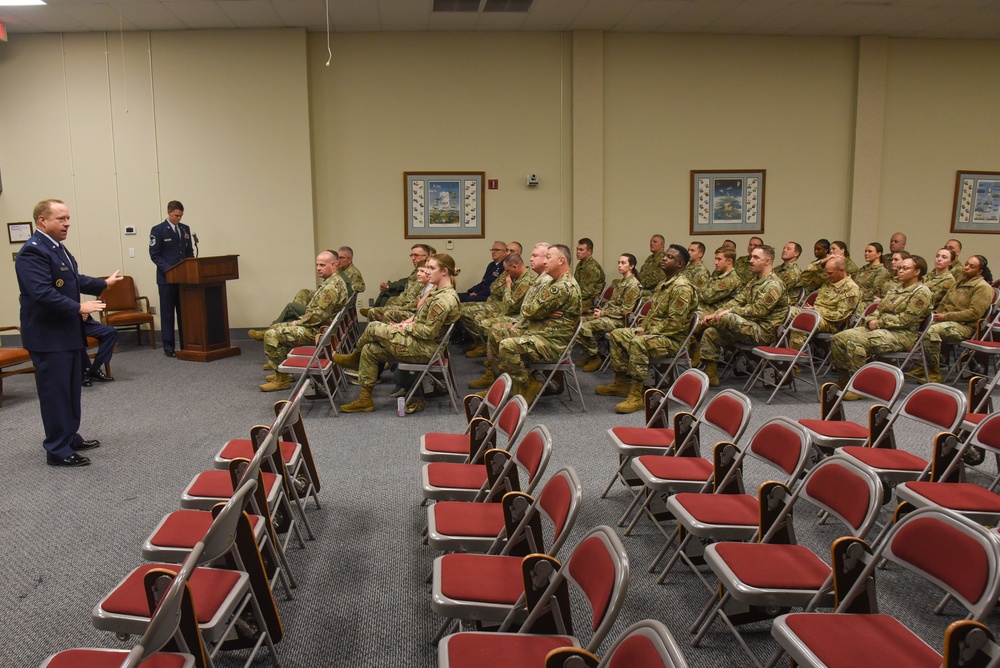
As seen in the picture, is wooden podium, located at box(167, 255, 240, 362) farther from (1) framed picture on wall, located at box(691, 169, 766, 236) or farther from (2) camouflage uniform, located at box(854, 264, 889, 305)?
(2) camouflage uniform, located at box(854, 264, 889, 305)

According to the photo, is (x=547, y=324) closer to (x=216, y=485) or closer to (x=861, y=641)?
(x=216, y=485)

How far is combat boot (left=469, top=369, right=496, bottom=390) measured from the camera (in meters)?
6.34

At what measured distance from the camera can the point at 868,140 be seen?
9.63 m

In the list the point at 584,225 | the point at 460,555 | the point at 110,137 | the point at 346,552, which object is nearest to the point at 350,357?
the point at 346,552

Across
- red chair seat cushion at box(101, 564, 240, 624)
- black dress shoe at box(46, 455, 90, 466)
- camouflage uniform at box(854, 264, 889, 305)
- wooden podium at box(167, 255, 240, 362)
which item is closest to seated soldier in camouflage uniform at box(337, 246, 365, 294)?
wooden podium at box(167, 255, 240, 362)

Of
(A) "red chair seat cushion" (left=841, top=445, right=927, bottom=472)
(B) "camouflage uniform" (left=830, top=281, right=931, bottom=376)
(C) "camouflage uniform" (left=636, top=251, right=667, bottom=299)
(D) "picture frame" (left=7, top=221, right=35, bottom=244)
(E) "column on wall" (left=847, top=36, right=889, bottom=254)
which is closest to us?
(A) "red chair seat cushion" (left=841, top=445, right=927, bottom=472)

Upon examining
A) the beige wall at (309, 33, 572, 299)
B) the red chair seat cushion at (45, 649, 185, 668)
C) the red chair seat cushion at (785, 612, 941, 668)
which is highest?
the beige wall at (309, 33, 572, 299)

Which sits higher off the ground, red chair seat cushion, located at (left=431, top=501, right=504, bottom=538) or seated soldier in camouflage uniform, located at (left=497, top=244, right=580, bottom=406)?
seated soldier in camouflage uniform, located at (left=497, top=244, right=580, bottom=406)

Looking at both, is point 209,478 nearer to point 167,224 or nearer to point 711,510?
point 711,510

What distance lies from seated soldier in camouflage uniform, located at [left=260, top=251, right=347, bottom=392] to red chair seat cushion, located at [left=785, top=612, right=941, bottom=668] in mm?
4916

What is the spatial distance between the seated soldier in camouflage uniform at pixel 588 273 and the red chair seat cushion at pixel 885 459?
556cm

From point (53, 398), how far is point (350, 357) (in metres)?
2.22

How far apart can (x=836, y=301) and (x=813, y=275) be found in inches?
72.4

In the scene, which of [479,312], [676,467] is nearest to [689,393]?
[676,467]
